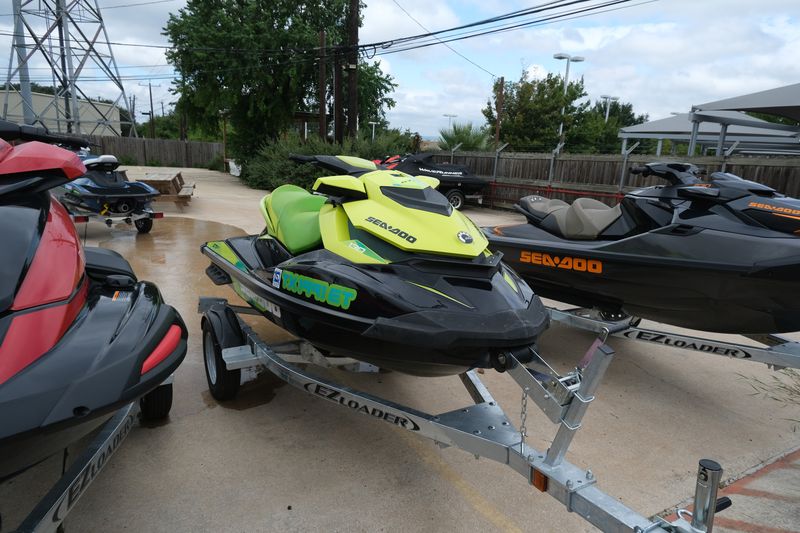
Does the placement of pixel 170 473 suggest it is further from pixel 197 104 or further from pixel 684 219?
pixel 197 104

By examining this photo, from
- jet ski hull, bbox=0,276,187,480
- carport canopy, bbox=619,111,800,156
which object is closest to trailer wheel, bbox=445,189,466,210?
carport canopy, bbox=619,111,800,156

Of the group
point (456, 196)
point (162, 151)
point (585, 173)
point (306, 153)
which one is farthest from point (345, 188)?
point (162, 151)

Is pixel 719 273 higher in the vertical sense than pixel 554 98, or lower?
lower

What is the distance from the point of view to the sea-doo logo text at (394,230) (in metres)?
2.36

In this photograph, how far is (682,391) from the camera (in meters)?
3.67

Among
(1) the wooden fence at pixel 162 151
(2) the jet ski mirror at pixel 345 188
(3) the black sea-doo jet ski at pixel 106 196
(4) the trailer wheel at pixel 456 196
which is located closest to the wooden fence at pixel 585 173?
(4) the trailer wheel at pixel 456 196

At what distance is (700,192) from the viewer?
10.8 feet

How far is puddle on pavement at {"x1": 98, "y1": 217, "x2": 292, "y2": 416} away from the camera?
330 cm

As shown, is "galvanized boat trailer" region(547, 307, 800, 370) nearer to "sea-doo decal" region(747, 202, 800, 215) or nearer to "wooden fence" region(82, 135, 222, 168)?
"sea-doo decal" region(747, 202, 800, 215)

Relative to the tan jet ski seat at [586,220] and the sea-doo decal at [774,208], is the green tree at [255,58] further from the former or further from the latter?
the sea-doo decal at [774,208]

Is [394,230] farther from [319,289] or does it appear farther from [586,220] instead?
[586,220]

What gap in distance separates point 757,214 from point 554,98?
71.5ft

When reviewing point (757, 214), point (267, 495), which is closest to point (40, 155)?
point (267, 495)

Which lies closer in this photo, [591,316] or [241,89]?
[591,316]
